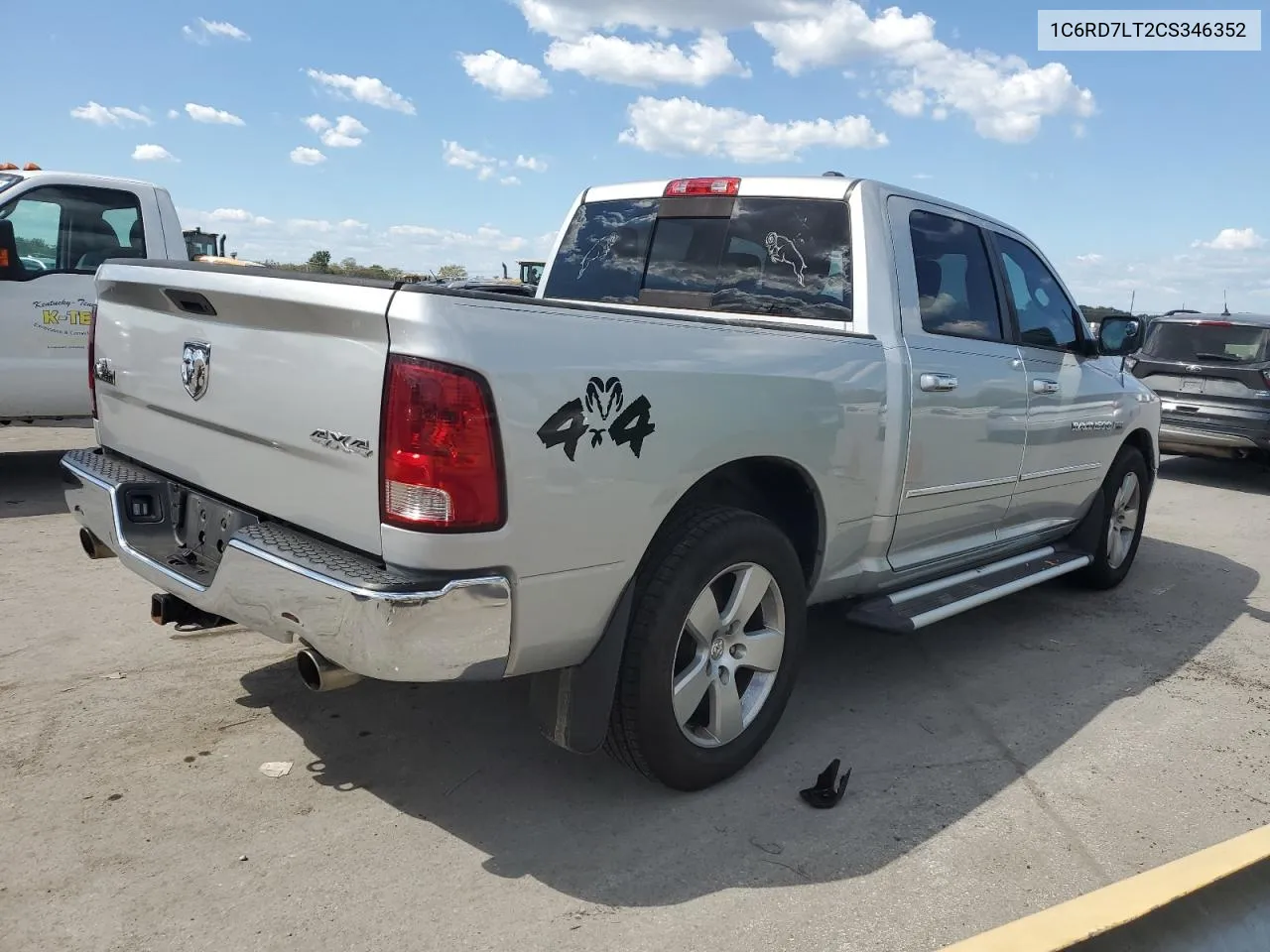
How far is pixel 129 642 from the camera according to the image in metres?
4.21

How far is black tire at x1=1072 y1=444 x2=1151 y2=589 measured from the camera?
5.52 metres

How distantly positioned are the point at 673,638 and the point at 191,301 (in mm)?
1694

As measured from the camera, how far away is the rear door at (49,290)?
6703 mm

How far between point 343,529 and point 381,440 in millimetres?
298

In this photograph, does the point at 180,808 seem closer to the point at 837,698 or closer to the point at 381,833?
the point at 381,833

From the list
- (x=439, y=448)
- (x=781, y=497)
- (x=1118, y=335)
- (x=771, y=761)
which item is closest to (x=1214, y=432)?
(x=1118, y=335)

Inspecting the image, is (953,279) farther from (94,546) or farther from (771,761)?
(94,546)

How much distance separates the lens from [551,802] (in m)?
3.10

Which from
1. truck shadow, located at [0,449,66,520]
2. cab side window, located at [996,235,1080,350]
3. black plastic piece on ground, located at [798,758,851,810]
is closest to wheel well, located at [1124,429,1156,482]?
cab side window, located at [996,235,1080,350]

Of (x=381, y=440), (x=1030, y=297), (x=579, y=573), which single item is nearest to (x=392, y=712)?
(x=579, y=573)

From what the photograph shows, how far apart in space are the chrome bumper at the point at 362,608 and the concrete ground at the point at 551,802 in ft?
2.04

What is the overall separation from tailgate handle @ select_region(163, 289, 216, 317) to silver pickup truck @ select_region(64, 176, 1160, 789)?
1 centimetres

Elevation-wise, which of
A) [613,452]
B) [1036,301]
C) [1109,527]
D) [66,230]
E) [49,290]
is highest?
[66,230]

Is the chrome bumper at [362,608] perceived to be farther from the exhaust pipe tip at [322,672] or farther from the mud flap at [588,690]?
the mud flap at [588,690]
